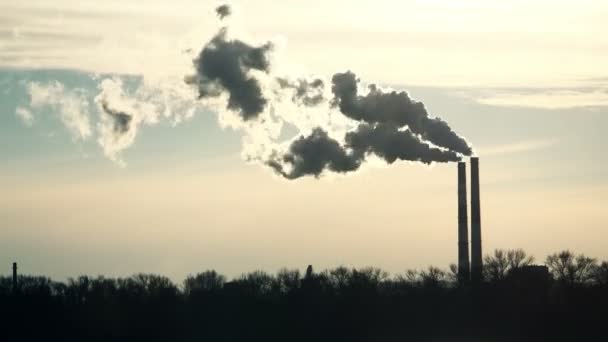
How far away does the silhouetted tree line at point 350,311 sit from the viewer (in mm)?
79562

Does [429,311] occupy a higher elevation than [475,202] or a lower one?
lower

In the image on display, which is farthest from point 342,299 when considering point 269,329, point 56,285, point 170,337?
point 56,285

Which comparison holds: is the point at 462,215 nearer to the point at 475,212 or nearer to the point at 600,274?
the point at 475,212

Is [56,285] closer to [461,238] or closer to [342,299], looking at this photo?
[342,299]

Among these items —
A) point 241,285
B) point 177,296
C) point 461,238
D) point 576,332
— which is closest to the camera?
point 576,332

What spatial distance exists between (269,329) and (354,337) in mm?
5597

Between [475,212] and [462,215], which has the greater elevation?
[475,212]

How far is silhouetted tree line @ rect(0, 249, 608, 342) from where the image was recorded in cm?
7956

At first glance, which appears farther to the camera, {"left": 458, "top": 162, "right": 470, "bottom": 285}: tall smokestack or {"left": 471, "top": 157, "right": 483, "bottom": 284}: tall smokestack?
{"left": 471, "top": 157, "right": 483, "bottom": 284}: tall smokestack

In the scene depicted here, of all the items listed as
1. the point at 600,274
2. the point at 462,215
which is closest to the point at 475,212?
the point at 462,215

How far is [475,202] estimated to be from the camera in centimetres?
8100

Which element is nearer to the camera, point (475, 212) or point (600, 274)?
point (475, 212)

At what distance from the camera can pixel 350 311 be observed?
279 feet

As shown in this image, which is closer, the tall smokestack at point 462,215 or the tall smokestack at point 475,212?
the tall smokestack at point 462,215
